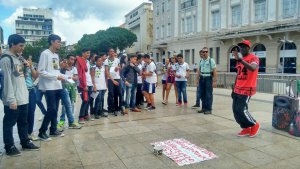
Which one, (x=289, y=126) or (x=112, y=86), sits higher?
(x=112, y=86)

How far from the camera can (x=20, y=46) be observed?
4.54 meters

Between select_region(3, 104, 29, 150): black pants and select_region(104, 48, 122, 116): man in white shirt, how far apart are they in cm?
317

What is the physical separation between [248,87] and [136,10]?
64215 millimetres

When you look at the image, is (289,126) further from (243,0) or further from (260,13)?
(243,0)

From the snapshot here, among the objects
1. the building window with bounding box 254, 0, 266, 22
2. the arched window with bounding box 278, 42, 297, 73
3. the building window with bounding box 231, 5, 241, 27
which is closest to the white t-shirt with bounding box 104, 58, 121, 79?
the arched window with bounding box 278, 42, 297, 73

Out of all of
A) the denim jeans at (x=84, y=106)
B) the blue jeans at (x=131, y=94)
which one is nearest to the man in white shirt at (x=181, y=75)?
the blue jeans at (x=131, y=94)

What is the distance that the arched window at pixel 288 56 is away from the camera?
2416 cm

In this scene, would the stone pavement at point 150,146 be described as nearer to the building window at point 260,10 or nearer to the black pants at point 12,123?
the black pants at point 12,123

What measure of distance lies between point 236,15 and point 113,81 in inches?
1009

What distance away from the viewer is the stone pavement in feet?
13.6

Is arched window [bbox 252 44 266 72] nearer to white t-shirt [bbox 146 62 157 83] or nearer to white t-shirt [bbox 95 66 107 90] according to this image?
white t-shirt [bbox 146 62 157 83]

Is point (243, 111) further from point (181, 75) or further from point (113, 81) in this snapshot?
point (181, 75)

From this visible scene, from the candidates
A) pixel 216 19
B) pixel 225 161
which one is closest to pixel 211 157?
pixel 225 161

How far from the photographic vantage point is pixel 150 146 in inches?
196
